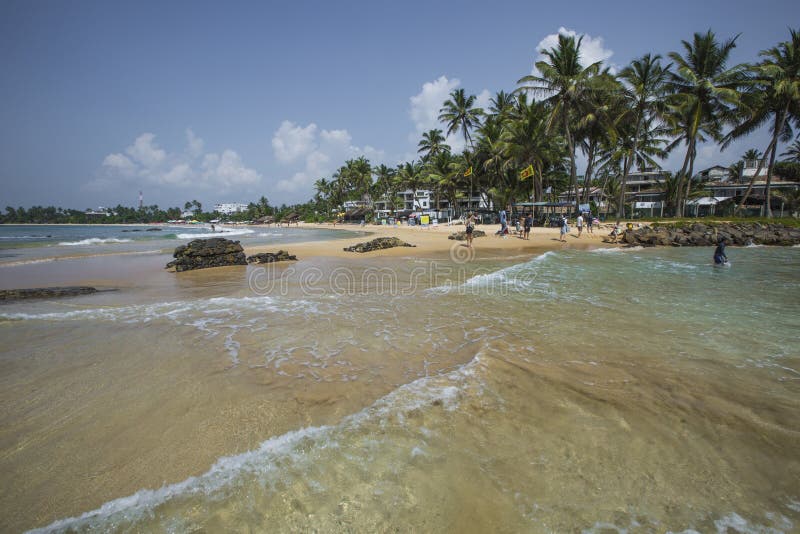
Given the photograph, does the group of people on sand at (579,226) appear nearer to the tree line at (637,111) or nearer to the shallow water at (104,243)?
the tree line at (637,111)

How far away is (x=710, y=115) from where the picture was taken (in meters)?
30.7

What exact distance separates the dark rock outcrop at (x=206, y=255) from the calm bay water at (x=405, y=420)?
6.63 m

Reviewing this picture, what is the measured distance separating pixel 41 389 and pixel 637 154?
5108cm

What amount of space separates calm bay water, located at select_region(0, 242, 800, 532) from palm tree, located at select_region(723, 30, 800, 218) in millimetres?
34867

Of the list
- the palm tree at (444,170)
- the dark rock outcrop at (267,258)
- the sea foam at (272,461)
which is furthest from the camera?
the palm tree at (444,170)

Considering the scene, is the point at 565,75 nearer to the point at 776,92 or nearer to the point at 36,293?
the point at 776,92

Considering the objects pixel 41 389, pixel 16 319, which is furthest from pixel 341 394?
pixel 16 319

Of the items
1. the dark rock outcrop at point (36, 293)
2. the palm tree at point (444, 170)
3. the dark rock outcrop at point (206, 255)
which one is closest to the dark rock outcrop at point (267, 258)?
the dark rock outcrop at point (206, 255)

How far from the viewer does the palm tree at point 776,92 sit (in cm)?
2725

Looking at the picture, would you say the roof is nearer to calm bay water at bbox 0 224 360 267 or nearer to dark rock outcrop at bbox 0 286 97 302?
calm bay water at bbox 0 224 360 267

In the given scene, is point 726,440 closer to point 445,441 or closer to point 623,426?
point 623,426

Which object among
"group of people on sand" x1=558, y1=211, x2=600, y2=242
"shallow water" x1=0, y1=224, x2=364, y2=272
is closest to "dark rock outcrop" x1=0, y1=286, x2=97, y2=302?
"shallow water" x1=0, y1=224, x2=364, y2=272

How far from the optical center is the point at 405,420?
306cm

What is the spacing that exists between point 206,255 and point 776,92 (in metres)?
42.7
